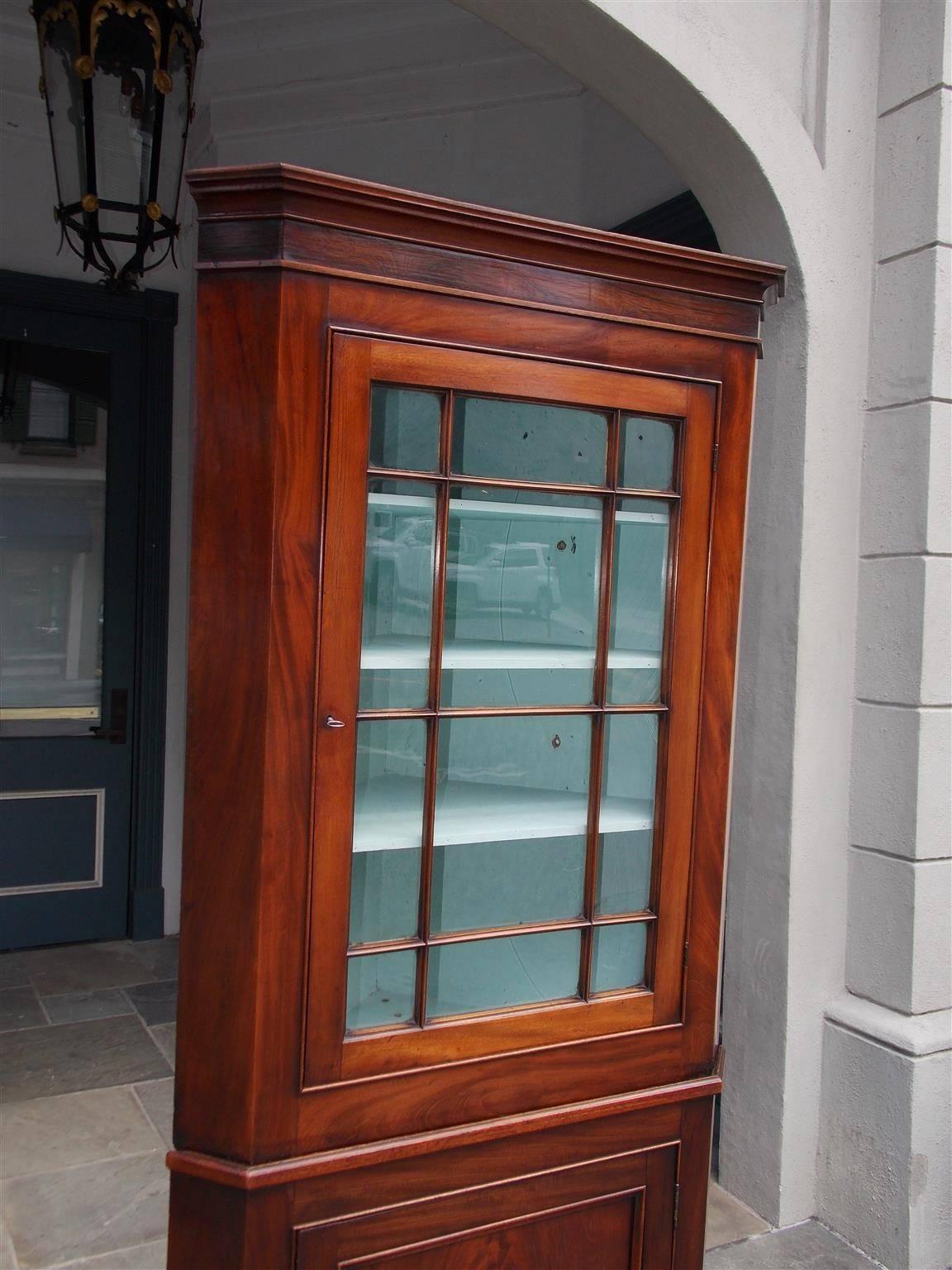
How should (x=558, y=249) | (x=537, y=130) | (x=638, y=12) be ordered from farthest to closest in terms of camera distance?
1. (x=537, y=130)
2. (x=638, y=12)
3. (x=558, y=249)

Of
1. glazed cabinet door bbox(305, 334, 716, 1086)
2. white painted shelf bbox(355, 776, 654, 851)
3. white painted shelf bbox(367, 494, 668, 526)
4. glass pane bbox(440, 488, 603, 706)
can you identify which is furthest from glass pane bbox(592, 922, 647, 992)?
white painted shelf bbox(367, 494, 668, 526)

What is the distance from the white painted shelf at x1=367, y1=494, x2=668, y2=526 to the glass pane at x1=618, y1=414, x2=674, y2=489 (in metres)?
0.05

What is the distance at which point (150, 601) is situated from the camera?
4.35 meters

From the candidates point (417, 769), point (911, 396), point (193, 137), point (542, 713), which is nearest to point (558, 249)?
point (542, 713)

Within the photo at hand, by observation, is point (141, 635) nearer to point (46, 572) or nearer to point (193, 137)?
point (46, 572)

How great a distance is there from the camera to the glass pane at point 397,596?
1.62m

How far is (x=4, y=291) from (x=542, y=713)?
3.27 meters

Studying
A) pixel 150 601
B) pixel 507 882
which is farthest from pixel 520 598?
pixel 150 601

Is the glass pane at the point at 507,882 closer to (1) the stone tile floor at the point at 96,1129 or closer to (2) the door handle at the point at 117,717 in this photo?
(1) the stone tile floor at the point at 96,1129

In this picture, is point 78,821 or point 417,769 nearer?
point 417,769

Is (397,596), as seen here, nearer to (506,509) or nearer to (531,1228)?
(506,509)

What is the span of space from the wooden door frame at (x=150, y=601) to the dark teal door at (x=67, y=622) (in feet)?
0.10

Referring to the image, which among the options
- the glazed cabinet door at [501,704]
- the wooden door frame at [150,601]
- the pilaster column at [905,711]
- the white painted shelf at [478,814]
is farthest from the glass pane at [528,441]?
the wooden door frame at [150,601]

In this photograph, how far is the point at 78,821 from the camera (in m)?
4.30
